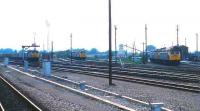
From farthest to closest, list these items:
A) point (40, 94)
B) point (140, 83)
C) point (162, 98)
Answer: point (140, 83) < point (40, 94) < point (162, 98)

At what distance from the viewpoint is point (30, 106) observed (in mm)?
18500

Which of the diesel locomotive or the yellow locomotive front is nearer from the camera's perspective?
the yellow locomotive front

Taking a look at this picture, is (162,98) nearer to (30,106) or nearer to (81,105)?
(81,105)

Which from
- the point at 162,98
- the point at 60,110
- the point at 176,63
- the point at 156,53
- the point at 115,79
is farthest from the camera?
the point at 156,53

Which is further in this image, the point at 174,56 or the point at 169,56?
the point at 169,56

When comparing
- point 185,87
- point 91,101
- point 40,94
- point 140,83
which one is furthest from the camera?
point 140,83

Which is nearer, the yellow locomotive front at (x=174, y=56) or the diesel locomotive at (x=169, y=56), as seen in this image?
the yellow locomotive front at (x=174, y=56)

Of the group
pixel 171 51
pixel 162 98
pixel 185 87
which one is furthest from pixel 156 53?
pixel 162 98

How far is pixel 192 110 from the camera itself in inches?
706

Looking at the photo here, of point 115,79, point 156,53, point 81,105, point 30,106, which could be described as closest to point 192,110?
point 81,105

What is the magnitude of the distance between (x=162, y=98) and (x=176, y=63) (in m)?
42.8

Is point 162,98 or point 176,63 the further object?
point 176,63

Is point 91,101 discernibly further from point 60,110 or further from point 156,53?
point 156,53

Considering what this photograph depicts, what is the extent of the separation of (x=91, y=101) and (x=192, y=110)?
496cm
